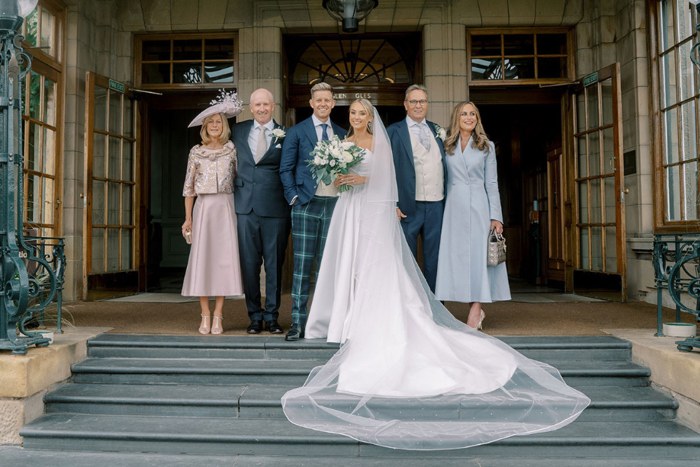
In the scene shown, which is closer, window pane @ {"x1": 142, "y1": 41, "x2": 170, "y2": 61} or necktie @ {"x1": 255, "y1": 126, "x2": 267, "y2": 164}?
necktie @ {"x1": 255, "y1": 126, "x2": 267, "y2": 164}

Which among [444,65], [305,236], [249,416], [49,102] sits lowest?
[249,416]

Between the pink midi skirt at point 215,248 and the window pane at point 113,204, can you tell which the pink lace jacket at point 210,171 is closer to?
the pink midi skirt at point 215,248

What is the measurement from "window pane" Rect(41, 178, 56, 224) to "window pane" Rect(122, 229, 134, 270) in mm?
1037

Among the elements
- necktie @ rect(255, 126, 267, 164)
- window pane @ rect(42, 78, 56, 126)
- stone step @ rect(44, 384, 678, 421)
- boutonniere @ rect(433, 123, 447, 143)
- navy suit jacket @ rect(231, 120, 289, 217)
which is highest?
window pane @ rect(42, 78, 56, 126)

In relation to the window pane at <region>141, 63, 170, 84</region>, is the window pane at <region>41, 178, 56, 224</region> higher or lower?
lower

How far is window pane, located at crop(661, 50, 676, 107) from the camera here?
578 cm

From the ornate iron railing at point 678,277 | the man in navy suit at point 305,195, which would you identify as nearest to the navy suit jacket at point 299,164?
the man in navy suit at point 305,195

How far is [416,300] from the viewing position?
353 cm

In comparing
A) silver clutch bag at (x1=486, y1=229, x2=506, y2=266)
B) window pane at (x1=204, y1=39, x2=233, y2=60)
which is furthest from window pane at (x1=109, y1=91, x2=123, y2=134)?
silver clutch bag at (x1=486, y1=229, x2=506, y2=266)

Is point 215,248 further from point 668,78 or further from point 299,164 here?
point 668,78

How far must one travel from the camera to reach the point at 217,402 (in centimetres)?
316

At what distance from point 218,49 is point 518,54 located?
3.87m

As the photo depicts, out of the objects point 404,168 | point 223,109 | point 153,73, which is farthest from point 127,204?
point 404,168

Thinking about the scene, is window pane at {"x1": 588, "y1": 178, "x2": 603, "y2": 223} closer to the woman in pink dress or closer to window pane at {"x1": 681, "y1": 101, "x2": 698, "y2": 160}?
window pane at {"x1": 681, "y1": 101, "x2": 698, "y2": 160}
